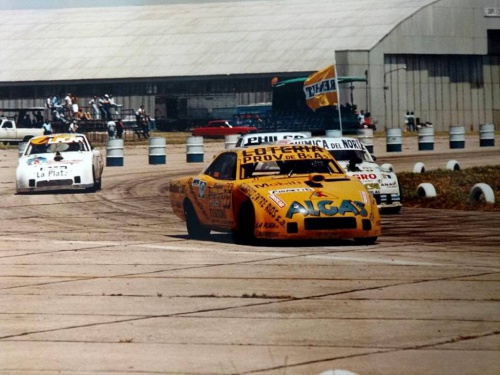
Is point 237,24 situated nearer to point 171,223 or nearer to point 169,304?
point 171,223

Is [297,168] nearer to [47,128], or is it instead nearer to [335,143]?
[335,143]

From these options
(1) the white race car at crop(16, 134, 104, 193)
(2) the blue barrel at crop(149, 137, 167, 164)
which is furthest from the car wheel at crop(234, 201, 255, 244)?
(2) the blue barrel at crop(149, 137, 167, 164)

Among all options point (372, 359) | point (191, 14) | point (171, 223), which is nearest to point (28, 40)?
point (191, 14)

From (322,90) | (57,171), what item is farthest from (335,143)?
(322,90)

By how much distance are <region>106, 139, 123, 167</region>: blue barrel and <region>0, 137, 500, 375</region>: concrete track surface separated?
1899 cm

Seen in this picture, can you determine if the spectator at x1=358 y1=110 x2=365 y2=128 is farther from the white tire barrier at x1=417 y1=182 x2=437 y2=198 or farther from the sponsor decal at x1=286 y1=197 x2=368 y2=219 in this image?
the sponsor decal at x1=286 y1=197 x2=368 y2=219

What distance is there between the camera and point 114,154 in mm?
37906

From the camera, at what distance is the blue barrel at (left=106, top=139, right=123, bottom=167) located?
124 ft

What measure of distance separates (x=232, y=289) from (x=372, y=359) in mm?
3608

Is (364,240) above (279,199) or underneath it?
underneath

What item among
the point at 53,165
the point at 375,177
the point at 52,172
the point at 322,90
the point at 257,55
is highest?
the point at 257,55

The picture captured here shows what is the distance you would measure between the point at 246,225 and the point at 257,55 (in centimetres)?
5643

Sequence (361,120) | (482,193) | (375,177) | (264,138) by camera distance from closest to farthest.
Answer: (375,177) → (482,193) → (264,138) → (361,120)

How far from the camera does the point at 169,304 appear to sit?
1055cm
